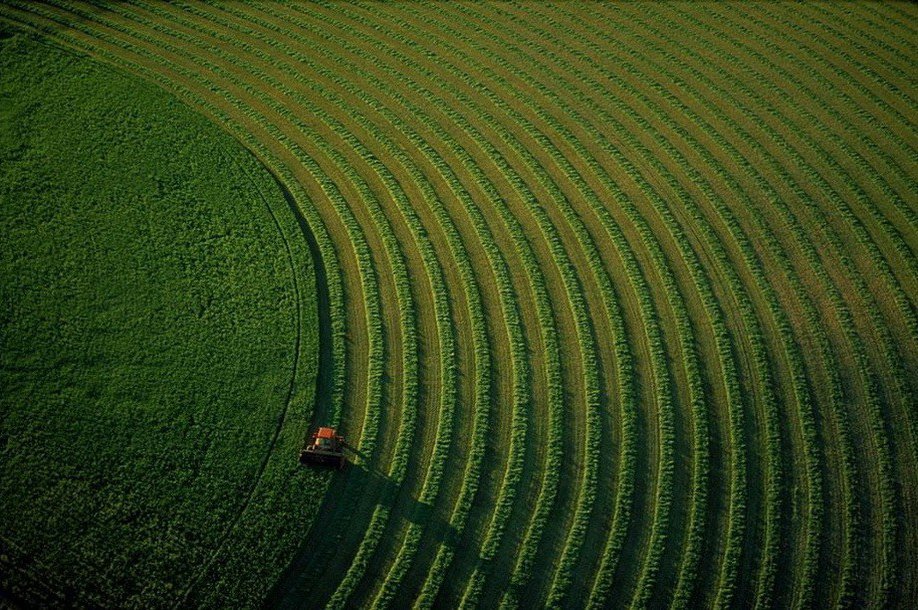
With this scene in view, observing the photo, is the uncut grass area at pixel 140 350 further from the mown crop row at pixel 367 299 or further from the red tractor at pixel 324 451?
the mown crop row at pixel 367 299

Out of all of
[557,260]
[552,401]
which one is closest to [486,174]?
[557,260]

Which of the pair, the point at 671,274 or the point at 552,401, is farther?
the point at 671,274

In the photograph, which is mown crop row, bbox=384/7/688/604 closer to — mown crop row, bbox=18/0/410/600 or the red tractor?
mown crop row, bbox=18/0/410/600

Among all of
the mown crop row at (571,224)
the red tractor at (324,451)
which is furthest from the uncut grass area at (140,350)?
the mown crop row at (571,224)

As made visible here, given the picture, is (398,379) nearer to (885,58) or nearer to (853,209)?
(853,209)

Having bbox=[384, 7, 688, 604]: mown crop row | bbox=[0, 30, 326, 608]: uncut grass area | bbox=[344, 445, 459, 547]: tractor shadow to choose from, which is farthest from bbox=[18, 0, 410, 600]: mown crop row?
bbox=[384, 7, 688, 604]: mown crop row
